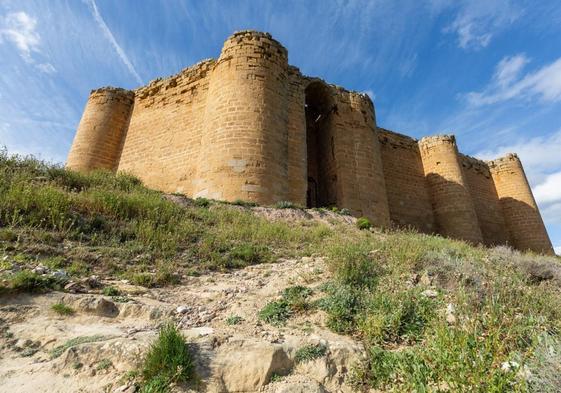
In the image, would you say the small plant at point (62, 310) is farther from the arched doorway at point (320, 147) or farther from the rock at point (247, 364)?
the arched doorway at point (320, 147)

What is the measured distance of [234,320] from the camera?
289cm

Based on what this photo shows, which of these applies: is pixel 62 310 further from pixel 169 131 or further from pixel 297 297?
pixel 169 131

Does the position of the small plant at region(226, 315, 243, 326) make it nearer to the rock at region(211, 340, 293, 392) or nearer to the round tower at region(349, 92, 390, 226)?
the rock at region(211, 340, 293, 392)

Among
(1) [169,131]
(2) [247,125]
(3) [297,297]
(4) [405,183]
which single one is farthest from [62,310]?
Result: (4) [405,183]

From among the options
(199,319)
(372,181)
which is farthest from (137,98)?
(199,319)

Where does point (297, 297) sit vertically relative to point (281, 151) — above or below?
below

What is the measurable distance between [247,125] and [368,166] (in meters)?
5.40

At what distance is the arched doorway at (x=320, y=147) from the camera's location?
13.1m

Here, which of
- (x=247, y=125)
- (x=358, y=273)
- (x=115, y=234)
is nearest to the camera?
(x=358, y=273)

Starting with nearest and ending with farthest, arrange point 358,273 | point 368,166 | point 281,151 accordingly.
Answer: point 358,273 → point 281,151 → point 368,166

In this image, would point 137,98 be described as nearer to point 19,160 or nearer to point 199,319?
point 19,160

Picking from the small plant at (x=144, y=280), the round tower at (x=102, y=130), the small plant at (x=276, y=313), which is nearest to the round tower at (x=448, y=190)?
the small plant at (x=276, y=313)

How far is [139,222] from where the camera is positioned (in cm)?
548

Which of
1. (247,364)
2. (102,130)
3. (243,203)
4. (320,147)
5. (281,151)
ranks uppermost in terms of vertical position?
(102,130)
